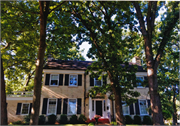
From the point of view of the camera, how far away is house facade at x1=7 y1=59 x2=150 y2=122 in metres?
14.9

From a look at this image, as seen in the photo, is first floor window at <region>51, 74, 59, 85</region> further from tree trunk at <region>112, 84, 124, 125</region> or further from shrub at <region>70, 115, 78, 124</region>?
tree trunk at <region>112, 84, 124, 125</region>

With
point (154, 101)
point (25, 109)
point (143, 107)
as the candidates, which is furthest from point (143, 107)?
point (25, 109)

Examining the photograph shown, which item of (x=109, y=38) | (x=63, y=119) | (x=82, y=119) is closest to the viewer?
(x=109, y=38)

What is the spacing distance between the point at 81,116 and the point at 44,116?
4.42 metres

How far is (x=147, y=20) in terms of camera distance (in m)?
9.24

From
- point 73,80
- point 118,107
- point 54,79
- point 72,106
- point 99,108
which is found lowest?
point 99,108

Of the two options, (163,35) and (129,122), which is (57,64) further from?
(163,35)

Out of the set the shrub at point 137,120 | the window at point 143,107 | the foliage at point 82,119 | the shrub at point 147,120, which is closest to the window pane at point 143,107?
the window at point 143,107

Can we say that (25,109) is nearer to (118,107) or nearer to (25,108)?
(25,108)

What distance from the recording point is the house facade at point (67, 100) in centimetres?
1493

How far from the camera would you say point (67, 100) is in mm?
15484

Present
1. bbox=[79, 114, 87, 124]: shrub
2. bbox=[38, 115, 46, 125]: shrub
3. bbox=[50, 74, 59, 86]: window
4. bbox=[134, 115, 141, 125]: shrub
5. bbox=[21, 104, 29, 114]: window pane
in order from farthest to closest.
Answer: bbox=[50, 74, 59, 86]: window, bbox=[21, 104, 29, 114]: window pane, bbox=[134, 115, 141, 125]: shrub, bbox=[79, 114, 87, 124]: shrub, bbox=[38, 115, 46, 125]: shrub

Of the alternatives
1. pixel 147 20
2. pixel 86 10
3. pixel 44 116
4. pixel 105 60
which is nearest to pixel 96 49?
pixel 105 60

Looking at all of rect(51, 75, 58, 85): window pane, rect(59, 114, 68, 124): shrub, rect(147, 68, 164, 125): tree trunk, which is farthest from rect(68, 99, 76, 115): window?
rect(147, 68, 164, 125): tree trunk
